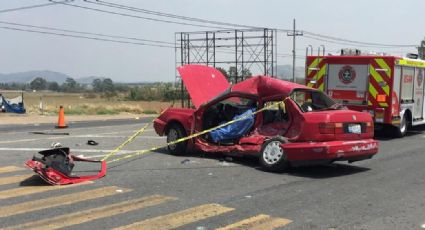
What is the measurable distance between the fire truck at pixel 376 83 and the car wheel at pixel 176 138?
6.63m

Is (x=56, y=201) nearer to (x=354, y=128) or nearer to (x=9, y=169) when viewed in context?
(x=9, y=169)

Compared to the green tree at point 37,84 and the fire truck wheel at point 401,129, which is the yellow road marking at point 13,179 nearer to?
the fire truck wheel at point 401,129

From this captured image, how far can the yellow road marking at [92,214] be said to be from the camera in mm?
5781

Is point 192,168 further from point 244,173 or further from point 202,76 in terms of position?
point 202,76

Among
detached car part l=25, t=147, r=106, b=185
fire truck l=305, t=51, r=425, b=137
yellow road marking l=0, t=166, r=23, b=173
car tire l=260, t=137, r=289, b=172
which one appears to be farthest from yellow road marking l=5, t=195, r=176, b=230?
fire truck l=305, t=51, r=425, b=137

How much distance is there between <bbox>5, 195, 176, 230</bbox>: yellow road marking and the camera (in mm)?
5781

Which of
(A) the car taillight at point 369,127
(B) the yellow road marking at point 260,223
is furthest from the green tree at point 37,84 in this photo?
(B) the yellow road marking at point 260,223

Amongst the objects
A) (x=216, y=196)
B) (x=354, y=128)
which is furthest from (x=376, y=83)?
(x=216, y=196)

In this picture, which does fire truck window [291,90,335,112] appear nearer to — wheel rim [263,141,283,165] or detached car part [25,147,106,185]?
wheel rim [263,141,283,165]

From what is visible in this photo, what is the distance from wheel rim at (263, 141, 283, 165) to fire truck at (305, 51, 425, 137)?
689 cm

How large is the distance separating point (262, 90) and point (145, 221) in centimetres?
489

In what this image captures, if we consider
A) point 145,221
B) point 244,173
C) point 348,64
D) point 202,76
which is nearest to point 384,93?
point 348,64

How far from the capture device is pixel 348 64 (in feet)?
51.9

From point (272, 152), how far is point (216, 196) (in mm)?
2387
